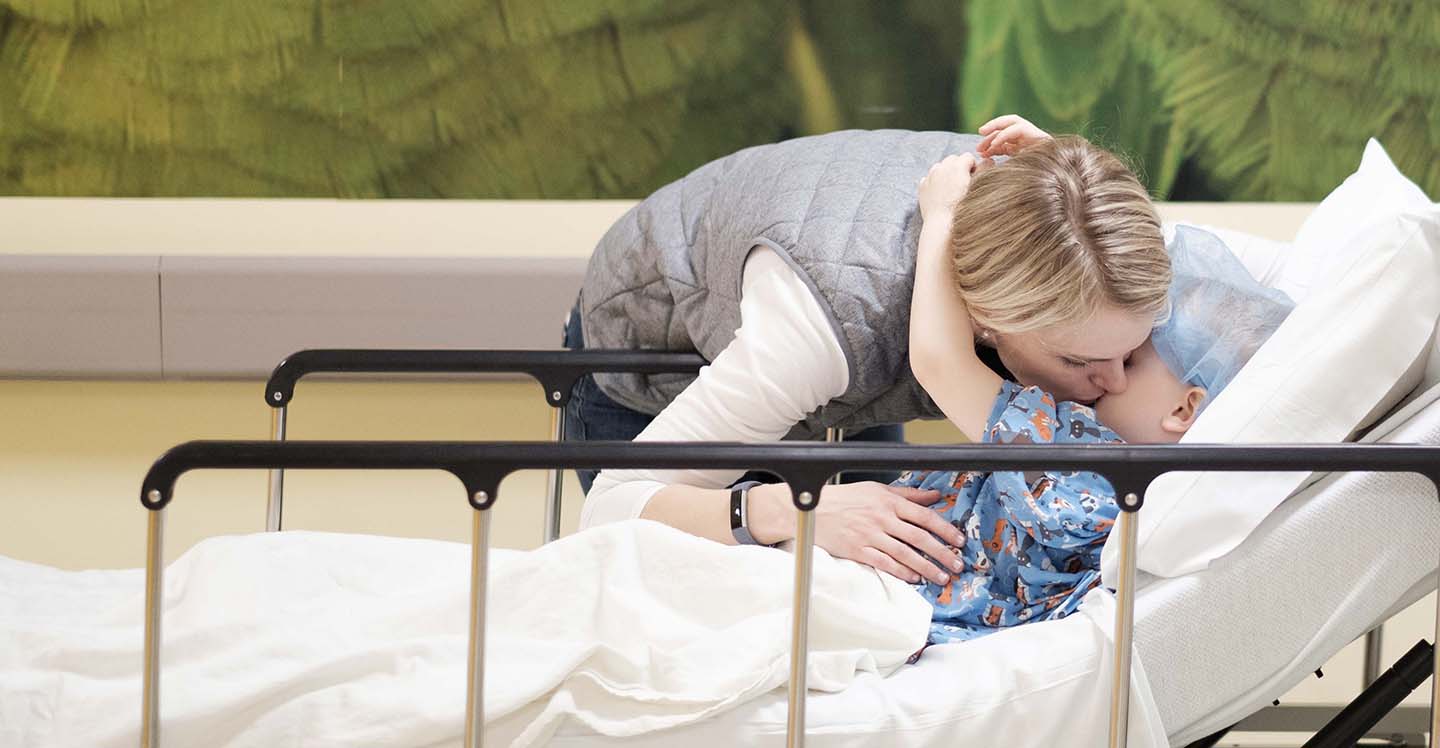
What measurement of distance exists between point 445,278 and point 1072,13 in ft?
5.80

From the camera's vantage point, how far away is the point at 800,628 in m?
1.48

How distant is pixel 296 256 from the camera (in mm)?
3566

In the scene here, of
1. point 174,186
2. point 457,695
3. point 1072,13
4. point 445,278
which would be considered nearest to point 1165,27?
point 1072,13

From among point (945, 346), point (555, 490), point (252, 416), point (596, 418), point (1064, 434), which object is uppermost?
point (945, 346)

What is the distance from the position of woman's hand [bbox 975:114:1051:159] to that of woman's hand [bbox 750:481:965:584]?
510 mm

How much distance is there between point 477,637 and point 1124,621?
695 millimetres

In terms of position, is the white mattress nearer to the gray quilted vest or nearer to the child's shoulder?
the child's shoulder

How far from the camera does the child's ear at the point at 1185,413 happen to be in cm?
185

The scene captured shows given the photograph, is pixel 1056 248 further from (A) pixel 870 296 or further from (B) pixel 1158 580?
(B) pixel 1158 580

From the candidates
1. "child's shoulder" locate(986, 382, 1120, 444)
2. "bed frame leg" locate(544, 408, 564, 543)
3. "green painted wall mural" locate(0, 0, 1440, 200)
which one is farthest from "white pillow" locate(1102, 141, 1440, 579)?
"green painted wall mural" locate(0, 0, 1440, 200)

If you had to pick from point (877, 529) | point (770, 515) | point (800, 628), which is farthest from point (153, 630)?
point (877, 529)

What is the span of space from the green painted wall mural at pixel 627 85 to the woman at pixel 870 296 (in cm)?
157

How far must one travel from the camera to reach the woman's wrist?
185cm

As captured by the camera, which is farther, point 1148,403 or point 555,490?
point 555,490
